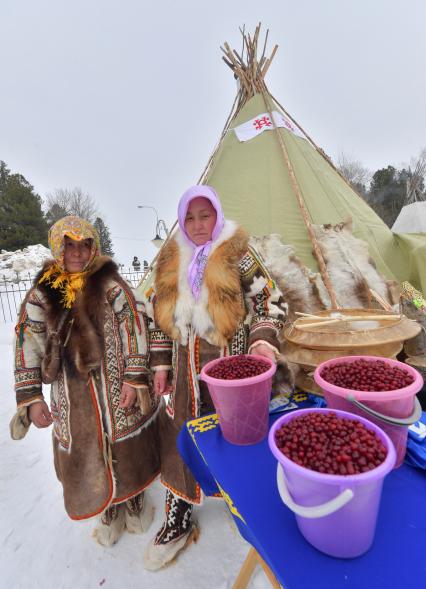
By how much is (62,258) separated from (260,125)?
3.20 metres

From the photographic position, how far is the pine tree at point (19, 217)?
62.1 feet

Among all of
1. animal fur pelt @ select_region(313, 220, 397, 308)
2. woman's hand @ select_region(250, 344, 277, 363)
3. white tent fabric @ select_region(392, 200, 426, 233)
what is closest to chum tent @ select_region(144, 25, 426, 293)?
animal fur pelt @ select_region(313, 220, 397, 308)

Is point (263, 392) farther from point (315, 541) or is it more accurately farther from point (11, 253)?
point (11, 253)

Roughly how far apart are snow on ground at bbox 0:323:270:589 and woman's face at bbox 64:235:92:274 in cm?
160

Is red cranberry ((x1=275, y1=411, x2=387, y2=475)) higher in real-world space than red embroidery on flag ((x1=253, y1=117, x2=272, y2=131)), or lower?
lower

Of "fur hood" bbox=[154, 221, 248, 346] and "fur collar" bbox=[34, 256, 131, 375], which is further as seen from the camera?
"fur collar" bbox=[34, 256, 131, 375]

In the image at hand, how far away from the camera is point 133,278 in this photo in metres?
14.2

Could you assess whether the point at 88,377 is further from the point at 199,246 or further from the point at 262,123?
the point at 262,123

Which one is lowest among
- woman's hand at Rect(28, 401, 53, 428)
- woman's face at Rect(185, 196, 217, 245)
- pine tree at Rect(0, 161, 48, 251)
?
woman's hand at Rect(28, 401, 53, 428)

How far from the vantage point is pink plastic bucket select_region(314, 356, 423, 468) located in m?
0.78

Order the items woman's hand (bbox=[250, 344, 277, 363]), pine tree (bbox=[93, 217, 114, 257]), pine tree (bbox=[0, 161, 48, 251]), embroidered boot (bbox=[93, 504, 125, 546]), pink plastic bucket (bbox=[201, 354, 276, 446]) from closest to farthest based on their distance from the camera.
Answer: pink plastic bucket (bbox=[201, 354, 276, 446]), woman's hand (bbox=[250, 344, 277, 363]), embroidered boot (bbox=[93, 504, 125, 546]), pine tree (bbox=[0, 161, 48, 251]), pine tree (bbox=[93, 217, 114, 257])

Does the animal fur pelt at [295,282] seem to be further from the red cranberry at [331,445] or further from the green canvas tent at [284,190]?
the red cranberry at [331,445]

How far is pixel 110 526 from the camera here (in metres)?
1.79

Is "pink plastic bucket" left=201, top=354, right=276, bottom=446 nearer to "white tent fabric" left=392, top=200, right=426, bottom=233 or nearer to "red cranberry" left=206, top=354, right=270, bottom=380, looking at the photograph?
"red cranberry" left=206, top=354, right=270, bottom=380
